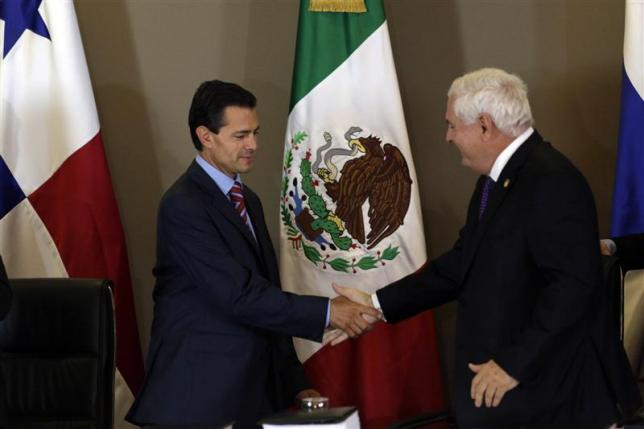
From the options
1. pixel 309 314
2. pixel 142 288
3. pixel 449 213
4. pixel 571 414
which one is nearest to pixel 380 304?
pixel 309 314

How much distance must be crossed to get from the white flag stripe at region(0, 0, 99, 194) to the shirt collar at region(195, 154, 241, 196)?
0.93 m

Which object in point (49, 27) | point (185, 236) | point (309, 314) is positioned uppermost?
point (49, 27)

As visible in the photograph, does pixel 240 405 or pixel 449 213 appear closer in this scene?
pixel 240 405

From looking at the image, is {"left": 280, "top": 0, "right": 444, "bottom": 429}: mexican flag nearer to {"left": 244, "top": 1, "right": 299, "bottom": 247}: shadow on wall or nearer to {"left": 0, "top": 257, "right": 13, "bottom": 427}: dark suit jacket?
{"left": 244, "top": 1, "right": 299, "bottom": 247}: shadow on wall

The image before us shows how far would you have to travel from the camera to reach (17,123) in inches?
148

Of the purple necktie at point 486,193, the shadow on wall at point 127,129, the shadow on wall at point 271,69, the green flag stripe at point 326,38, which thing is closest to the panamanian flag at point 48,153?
the shadow on wall at point 127,129

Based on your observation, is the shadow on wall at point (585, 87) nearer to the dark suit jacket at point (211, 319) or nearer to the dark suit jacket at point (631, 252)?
the dark suit jacket at point (631, 252)

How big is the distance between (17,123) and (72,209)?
1.22 feet

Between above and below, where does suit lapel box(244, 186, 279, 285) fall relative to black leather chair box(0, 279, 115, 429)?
above

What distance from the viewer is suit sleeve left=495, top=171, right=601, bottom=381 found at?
98.7 inches

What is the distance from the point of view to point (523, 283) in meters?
2.62

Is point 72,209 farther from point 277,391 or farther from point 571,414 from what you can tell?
point 571,414

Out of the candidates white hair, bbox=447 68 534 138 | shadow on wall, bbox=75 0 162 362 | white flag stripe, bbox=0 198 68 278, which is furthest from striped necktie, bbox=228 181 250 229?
shadow on wall, bbox=75 0 162 362

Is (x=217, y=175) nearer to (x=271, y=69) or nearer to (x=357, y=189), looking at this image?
(x=357, y=189)
